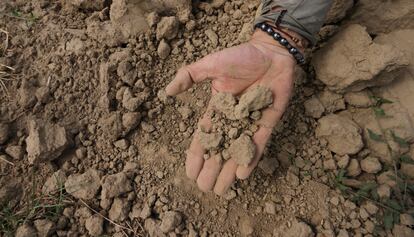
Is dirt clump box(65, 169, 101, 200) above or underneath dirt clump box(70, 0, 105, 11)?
underneath

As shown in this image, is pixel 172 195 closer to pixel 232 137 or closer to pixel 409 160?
pixel 232 137

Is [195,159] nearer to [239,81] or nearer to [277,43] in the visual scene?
[239,81]

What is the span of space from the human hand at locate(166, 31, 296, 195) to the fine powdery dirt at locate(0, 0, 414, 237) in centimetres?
5

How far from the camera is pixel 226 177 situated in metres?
1.59

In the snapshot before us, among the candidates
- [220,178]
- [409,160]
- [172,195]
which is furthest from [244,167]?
[409,160]

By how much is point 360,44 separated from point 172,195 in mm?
1138

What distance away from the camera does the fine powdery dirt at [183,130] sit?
1651 mm

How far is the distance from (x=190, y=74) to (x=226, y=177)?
1.54ft

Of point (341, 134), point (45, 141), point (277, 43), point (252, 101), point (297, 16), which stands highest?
Result: point (297, 16)

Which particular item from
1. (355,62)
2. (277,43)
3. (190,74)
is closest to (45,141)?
(190,74)

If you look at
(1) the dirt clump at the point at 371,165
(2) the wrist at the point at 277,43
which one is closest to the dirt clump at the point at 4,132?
(2) the wrist at the point at 277,43

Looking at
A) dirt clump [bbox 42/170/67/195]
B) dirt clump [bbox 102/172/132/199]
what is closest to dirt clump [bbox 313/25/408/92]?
dirt clump [bbox 102/172/132/199]

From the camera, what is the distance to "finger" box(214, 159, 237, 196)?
62.6 inches

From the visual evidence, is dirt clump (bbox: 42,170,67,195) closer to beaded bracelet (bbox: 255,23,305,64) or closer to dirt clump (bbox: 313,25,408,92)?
beaded bracelet (bbox: 255,23,305,64)
